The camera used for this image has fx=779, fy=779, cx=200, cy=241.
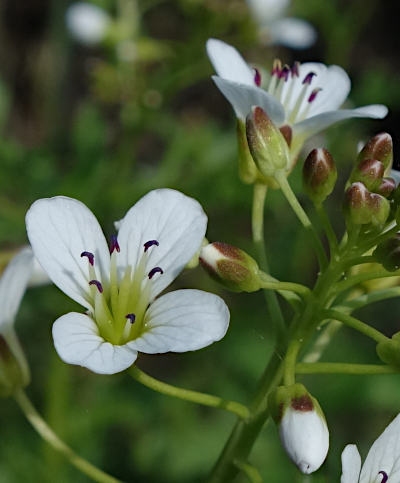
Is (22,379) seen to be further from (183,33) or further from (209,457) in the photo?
(183,33)

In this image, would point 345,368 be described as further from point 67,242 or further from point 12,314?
point 12,314

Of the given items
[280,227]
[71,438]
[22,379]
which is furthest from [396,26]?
[22,379]

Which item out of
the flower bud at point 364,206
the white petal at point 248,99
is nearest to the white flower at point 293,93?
the white petal at point 248,99

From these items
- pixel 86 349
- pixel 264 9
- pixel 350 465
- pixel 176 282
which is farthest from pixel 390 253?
pixel 176 282

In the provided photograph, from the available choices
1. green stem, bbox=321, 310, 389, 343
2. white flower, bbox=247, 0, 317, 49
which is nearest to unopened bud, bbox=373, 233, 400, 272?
green stem, bbox=321, 310, 389, 343

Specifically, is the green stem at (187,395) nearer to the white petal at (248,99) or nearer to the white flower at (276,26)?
the white petal at (248,99)

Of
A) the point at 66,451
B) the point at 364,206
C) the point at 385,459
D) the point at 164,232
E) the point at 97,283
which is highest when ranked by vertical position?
the point at 364,206
